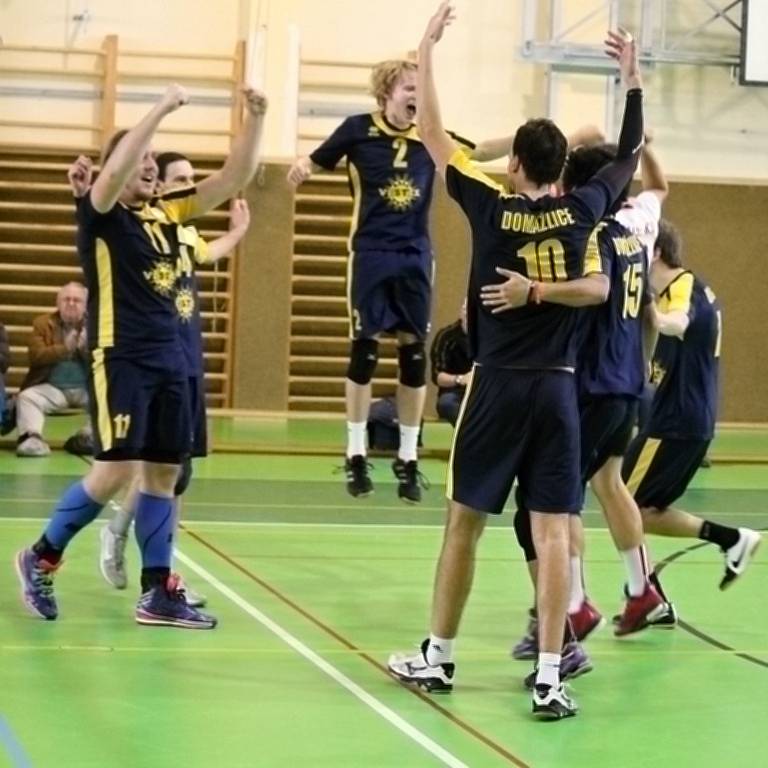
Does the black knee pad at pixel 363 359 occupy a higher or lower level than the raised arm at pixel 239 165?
lower

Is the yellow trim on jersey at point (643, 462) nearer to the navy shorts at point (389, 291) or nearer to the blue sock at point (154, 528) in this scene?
the navy shorts at point (389, 291)

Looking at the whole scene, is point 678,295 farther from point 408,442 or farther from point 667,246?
point 408,442

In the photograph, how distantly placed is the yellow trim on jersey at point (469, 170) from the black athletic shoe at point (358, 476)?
3137mm

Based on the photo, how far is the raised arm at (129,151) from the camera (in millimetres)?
6305

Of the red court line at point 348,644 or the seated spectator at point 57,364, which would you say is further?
the seated spectator at point 57,364

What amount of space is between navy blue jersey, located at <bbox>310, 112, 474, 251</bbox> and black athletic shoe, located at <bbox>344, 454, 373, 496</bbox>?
1084mm

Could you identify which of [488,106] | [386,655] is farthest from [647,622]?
[488,106]

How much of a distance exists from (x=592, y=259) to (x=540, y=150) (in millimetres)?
450

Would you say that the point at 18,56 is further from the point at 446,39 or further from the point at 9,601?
the point at 9,601

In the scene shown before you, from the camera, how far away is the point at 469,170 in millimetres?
5871

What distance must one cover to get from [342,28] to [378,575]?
31.8ft

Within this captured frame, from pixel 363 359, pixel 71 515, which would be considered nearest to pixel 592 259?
pixel 71 515

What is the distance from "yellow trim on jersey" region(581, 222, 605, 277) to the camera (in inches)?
230

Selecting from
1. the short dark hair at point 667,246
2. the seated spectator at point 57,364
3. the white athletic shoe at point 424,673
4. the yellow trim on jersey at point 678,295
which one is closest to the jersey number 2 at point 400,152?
the short dark hair at point 667,246
